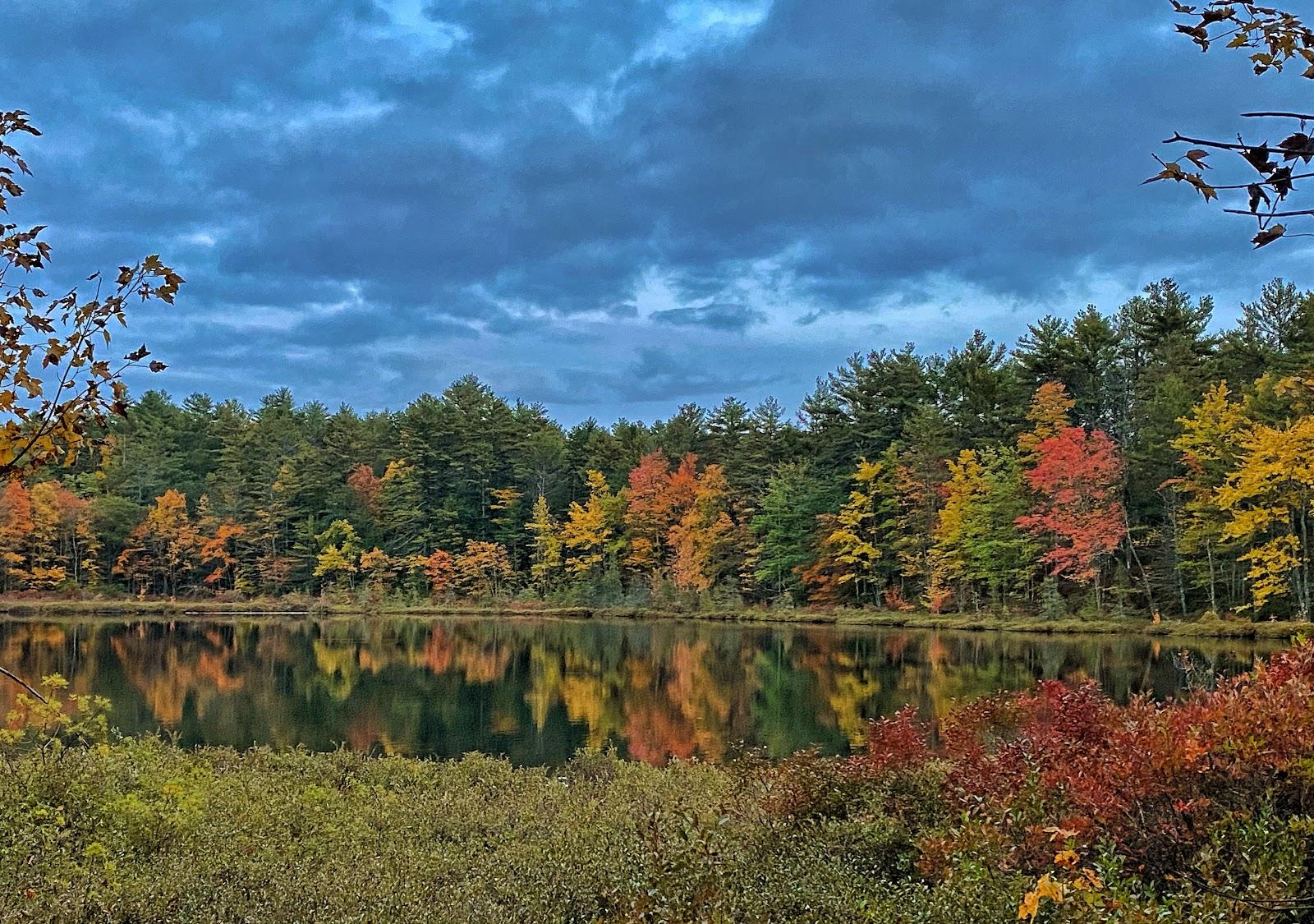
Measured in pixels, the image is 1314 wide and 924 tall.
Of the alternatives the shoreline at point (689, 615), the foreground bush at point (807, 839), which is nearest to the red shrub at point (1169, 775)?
the foreground bush at point (807, 839)

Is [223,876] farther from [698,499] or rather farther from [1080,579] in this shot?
[698,499]

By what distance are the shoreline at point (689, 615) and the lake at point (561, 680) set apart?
1.40 metres

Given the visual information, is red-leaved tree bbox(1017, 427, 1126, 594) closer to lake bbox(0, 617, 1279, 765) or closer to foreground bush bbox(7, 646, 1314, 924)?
lake bbox(0, 617, 1279, 765)

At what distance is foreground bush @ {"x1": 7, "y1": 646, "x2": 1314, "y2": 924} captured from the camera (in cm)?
364

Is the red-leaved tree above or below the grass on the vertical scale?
above

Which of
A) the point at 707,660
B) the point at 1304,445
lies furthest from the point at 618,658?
the point at 1304,445

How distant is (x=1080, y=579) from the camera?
115 feet

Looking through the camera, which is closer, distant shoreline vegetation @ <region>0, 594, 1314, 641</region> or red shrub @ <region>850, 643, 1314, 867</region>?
red shrub @ <region>850, 643, 1314, 867</region>

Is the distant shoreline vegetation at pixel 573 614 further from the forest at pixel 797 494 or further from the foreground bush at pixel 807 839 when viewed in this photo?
the foreground bush at pixel 807 839

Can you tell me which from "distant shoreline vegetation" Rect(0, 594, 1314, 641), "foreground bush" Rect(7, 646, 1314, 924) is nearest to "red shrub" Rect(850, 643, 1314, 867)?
"foreground bush" Rect(7, 646, 1314, 924)

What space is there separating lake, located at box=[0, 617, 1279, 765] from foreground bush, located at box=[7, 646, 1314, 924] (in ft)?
9.51

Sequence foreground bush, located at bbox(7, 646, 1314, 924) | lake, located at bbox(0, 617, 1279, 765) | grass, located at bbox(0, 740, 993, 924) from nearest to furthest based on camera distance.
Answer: foreground bush, located at bbox(7, 646, 1314, 924)
grass, located at bbox(0, 740, 993, 924)
lake, located at bbox(0, 617, 1279, 765)

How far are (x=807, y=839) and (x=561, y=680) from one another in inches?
736

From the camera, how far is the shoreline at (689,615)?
30672mm
